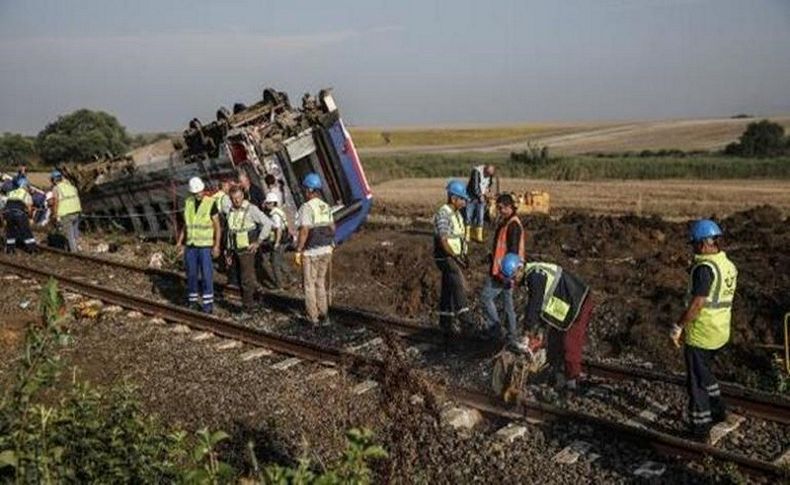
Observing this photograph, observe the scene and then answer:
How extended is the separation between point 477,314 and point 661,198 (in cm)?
1722

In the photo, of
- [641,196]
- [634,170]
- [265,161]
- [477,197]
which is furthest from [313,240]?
[634,170]

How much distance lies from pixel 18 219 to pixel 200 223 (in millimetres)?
8237

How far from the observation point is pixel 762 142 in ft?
151

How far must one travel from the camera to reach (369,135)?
100750 millimetres

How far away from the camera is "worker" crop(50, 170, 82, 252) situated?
54.9ft

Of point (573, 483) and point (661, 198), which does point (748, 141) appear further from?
point (573, 483)

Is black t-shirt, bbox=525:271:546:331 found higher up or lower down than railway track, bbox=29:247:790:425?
higher up

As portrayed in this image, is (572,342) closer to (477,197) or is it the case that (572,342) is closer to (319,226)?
(319,226)

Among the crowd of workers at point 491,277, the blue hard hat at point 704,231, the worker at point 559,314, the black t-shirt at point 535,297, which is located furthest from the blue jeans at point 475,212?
the blue hard hat at point 704,231

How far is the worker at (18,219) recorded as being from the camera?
17281mm

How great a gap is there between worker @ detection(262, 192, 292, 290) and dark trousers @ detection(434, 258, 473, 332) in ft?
12.4

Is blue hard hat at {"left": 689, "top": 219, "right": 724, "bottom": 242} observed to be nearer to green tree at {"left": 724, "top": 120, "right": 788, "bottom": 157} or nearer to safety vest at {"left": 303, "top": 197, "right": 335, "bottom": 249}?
safety vest at {"left": 303, "top": 197, "right": 335, "bottom": 249}

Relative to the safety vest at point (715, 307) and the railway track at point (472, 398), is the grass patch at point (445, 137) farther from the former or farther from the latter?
the safety vest at point (715, 307)

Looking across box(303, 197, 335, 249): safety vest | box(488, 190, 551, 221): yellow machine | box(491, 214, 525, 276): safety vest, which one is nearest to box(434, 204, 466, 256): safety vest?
box(491, 214, 525, 276): safety vest
